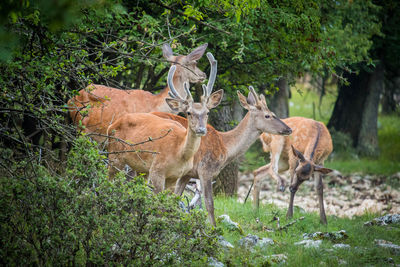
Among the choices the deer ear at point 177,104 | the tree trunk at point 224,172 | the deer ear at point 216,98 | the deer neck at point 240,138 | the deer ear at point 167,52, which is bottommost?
the tree trunk at point 224,172

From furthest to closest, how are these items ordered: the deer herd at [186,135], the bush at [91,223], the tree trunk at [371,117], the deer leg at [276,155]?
1. the tree trunk at [371,117]
2. the deer leg at [276,155]
3. the deer herd at [186,135]
4. the bush at [91,223]

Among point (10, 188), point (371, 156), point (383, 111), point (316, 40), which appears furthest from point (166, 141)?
point (383, 111)

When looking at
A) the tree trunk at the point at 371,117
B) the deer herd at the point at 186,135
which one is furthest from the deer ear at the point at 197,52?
the tree trunk at the point at 371,117

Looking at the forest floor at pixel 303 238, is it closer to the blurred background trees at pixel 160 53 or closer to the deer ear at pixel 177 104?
the deer ear at pixel 177 104

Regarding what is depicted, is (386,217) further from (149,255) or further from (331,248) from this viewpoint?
(149,255)

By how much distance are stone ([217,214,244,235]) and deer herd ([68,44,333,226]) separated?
28cm

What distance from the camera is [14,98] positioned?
552cm

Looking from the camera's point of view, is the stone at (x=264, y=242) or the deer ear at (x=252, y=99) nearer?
the stone at (x=264, y=242)

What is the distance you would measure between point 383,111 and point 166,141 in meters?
19.7

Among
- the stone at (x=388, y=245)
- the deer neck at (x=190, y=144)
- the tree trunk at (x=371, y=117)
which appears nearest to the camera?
the stone at (x=388, y=245)

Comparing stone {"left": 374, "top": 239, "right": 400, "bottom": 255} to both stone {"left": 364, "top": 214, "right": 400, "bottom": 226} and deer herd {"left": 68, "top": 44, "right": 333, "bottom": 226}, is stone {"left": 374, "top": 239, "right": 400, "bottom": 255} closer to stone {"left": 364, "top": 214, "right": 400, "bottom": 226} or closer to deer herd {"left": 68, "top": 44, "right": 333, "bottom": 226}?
stone {"left": 364, "top": 214, "right": 400, "bottom": 226}

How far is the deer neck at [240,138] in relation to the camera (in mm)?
8336

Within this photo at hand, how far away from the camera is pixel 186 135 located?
7270mm

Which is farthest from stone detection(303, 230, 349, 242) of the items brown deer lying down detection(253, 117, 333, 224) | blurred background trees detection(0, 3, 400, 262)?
blurred background trees detection(0, 3, 400, 262)
